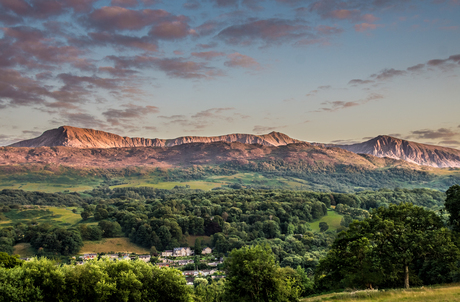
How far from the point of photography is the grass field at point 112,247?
11394 centimetres

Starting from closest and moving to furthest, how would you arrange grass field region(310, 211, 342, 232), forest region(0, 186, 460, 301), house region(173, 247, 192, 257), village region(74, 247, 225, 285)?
forest region(0, 186, 460, 301) < village region(74, 247, 225, 285) < house region(173, 247, 192, 257) < grass field region(310, 211, 342, 232)

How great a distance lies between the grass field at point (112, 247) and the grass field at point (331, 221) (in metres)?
80.6

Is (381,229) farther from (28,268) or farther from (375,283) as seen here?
(28,268)

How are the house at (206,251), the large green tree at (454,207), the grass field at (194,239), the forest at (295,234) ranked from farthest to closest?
the grass field at (194,239)
the house at (206,251)
the large green tree at (454,207)
the forest at (295,234)

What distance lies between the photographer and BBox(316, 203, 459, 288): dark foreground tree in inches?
1420

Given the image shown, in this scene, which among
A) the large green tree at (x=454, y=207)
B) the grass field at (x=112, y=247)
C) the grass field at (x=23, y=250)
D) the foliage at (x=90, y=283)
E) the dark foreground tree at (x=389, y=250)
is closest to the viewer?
the foliage at (x=90, y=283)

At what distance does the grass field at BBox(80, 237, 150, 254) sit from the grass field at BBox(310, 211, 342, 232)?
80612mm

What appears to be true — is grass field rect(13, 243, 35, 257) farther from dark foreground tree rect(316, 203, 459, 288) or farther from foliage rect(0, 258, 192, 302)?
dark foreground tree rect(316, 203, 459, 288)

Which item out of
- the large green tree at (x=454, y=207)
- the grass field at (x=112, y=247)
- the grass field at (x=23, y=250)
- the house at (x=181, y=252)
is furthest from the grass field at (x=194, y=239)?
the large green tree at (x=454, y=207)

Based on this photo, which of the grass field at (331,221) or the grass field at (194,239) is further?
the grass field at (331,221)

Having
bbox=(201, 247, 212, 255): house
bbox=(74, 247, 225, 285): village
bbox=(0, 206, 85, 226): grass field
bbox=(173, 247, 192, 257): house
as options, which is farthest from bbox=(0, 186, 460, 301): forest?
bbox=(74, 247, 225, 285): village

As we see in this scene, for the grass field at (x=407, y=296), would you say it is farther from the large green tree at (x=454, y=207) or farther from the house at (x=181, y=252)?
the house at (x=181, y=252)

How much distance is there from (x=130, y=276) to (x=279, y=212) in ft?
424

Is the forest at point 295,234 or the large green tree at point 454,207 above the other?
the large green tree at point 454,207
